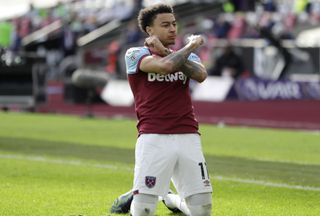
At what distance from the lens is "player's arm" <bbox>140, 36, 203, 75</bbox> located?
26.4ft

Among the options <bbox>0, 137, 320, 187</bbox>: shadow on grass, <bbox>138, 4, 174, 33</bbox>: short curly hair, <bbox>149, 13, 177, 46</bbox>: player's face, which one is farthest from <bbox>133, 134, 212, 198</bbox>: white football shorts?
<bbox>0, 137, 320, 187</bbox>: shadow on grass

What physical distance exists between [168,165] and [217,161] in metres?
7.17

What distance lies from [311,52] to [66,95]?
7.28 m

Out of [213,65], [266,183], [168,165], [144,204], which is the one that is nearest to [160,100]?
[168,165]

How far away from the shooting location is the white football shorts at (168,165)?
8070 millimetres

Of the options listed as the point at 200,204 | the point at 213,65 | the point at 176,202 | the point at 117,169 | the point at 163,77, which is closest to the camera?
the point at 200,204

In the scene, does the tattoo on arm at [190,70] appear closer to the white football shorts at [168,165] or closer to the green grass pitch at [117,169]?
the white football shorts at [168,165]

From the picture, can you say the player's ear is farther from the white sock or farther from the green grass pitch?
the green grass pitch

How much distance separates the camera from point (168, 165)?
8102 mm

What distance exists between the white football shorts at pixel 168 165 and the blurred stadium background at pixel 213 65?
15840mm

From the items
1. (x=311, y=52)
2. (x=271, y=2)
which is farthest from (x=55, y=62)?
(x=311, y=52)

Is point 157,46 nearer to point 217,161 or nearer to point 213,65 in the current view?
point 217,161

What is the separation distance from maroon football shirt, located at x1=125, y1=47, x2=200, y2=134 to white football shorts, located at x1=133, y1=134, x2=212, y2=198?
0.27ft

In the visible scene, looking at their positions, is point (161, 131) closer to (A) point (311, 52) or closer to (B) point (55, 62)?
(A) point (311, 52)
